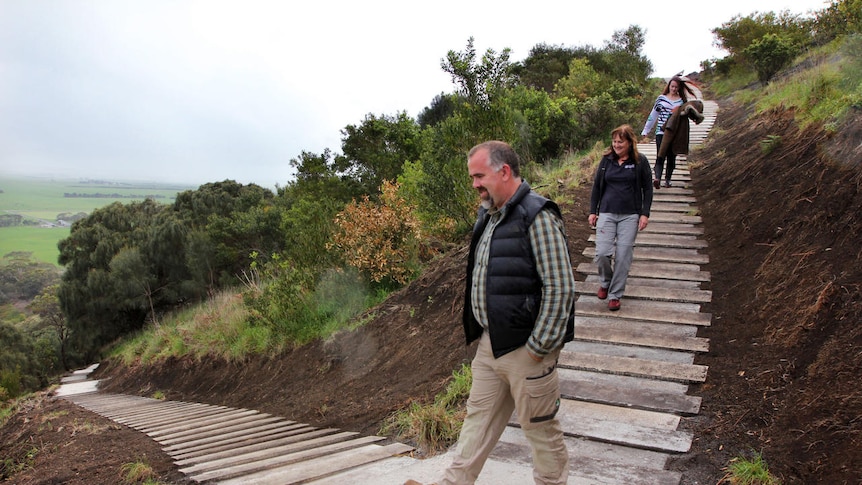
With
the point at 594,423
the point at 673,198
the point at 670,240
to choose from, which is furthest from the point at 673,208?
the point at 594,423

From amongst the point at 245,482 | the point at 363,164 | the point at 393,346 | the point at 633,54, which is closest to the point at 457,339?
the point at 393,346

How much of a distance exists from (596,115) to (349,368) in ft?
38.5

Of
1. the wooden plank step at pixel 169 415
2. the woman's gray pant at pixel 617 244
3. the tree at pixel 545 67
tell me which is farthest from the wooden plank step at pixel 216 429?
the tree at pixel 545 67

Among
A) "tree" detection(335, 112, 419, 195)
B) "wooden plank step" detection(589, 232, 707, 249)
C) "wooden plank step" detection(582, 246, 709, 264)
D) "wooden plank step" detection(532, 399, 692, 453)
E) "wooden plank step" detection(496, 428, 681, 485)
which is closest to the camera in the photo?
"wooden plank step" detection(496, 428, 681, 485)

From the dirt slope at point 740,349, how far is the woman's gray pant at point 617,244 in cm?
96

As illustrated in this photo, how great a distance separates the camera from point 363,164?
2309 cm

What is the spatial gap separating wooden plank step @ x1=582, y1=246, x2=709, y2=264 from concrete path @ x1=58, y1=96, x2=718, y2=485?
2cm

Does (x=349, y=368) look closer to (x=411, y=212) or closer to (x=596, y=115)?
(x=411, y=212)

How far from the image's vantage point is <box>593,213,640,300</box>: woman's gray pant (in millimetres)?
5832

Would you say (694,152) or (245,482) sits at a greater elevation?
(694,152)

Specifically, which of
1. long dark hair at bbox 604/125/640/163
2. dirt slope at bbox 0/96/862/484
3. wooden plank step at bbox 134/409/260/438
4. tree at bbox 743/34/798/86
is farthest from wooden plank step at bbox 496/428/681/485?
tree at bbox 743/34/798/86

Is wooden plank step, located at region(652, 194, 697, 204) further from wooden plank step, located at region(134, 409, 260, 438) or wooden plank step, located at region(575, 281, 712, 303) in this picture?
wooden plank step, located at region(134, 409, 260, 438)

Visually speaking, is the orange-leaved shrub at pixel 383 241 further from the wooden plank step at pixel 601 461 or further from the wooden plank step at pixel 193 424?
the wooden plank step at pixel 601 461

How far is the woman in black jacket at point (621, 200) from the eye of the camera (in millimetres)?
5750
